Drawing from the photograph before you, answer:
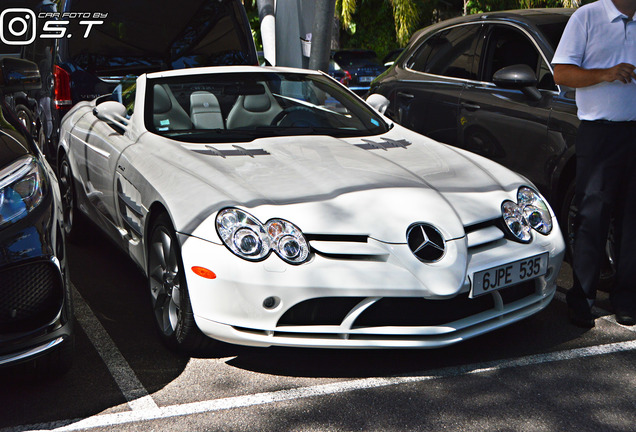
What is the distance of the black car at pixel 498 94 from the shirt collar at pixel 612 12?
58cm

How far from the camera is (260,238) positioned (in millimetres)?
3672

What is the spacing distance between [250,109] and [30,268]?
237 cm

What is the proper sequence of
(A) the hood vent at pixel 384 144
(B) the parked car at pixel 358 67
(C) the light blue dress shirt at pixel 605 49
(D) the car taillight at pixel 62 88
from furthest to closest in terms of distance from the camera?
(B) the parked car at pixel 358 67
(D) the car taillight at pixel 62 88
(A) the hood vent at pixel 384 144
(C) the light blue dress shirt at pixel 605 49

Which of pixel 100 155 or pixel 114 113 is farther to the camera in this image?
pixel 100 155

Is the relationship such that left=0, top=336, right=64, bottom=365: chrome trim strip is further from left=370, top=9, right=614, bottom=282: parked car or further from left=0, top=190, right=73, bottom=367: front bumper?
left=370, top=9, right=614, bottom=282: parked car

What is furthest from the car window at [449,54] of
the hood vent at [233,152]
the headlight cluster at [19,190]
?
the headlight cluster at [19,190]

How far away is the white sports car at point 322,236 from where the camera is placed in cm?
362

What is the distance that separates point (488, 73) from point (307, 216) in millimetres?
3023

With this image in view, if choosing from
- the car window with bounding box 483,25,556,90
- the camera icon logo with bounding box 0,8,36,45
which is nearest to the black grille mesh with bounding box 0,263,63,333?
the car window with bounding box 483,25,556,90

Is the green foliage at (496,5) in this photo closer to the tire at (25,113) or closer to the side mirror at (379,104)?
the tire at (25,113)

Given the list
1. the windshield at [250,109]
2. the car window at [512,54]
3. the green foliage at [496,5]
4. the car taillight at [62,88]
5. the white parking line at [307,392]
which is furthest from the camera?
the green foliage at [496,5]

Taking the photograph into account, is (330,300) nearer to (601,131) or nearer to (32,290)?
(32,290)

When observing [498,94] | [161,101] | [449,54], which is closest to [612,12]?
[498,94]

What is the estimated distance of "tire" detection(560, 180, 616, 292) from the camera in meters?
4.95
